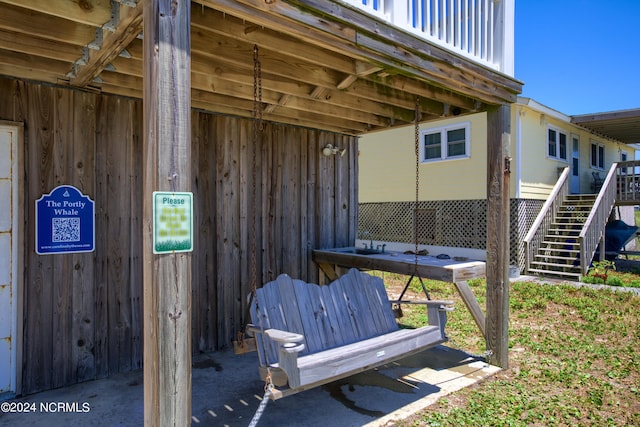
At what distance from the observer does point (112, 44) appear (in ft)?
8.81

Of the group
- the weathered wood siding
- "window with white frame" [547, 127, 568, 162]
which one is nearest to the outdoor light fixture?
the weathered wood siding

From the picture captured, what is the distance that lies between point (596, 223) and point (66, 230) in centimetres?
1089

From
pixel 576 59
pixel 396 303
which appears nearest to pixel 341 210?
pixel 396 303

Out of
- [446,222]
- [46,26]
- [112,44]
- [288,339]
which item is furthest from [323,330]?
[446,222]

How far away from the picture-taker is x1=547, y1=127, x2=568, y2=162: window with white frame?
1165 centimetres

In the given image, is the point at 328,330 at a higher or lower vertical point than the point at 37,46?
lower

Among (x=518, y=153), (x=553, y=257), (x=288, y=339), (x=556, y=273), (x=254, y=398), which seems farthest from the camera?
(x=518, y=153)

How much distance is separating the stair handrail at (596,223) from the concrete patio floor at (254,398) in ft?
21.4

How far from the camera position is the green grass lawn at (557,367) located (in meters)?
3.20

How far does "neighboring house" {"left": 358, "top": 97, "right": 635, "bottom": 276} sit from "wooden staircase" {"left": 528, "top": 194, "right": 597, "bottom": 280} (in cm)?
49

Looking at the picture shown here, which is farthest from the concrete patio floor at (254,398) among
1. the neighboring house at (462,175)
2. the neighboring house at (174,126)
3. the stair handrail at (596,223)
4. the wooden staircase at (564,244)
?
the neighboring house at (462,175)

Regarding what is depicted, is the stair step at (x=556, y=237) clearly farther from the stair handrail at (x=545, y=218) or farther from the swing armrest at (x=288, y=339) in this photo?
the swing armrest at (x=288, y=339)

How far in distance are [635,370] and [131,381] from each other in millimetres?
4823

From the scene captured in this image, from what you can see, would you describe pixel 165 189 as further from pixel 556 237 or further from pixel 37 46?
pixel 556 237
